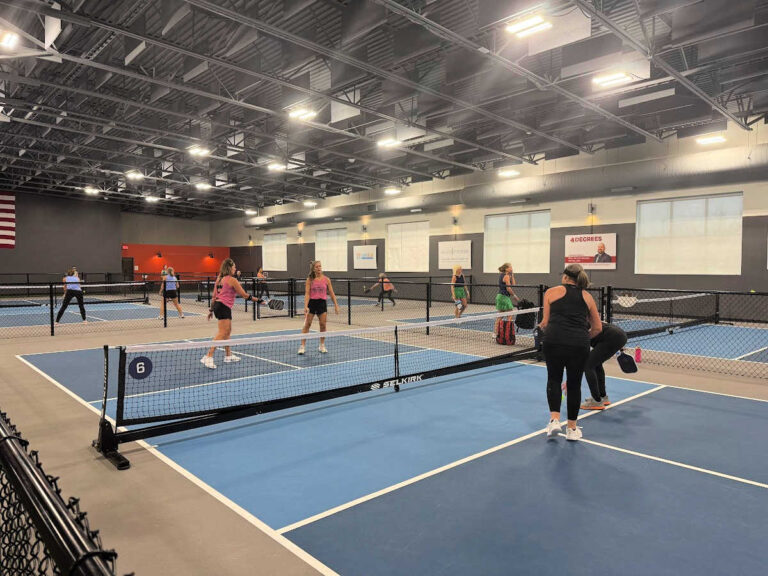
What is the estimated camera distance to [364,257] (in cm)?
3112

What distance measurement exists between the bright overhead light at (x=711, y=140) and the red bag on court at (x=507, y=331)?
10450 mm

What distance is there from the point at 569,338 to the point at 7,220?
36.5 meters

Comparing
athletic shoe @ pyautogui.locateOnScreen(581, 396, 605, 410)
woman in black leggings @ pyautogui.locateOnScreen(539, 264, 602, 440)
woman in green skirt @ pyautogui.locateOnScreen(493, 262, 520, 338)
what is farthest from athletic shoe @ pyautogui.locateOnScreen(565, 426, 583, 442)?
woman in green skirt @ pyautogui.locateOnScreen(493, 262, 520, 338)

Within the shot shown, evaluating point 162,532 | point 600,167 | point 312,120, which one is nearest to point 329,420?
point 162,532

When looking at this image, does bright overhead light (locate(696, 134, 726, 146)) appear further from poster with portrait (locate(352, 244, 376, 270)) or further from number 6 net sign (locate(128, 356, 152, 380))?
number 6 net sign (locate(128, 356, 152, 380))

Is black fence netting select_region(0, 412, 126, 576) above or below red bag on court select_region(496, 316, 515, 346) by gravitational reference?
above

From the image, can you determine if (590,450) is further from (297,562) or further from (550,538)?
(297,562)

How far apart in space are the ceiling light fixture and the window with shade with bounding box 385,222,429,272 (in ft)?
61.5

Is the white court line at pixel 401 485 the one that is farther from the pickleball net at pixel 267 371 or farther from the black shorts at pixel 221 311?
the black shorts at pixel 221 311

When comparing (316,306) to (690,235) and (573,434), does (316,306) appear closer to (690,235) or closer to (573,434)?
(573,434)

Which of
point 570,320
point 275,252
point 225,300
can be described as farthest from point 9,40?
point 275,252

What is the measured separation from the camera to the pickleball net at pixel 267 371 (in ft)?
18.7

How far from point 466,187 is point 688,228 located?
366 inches

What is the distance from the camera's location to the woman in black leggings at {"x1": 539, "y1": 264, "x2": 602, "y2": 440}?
5566 mm
